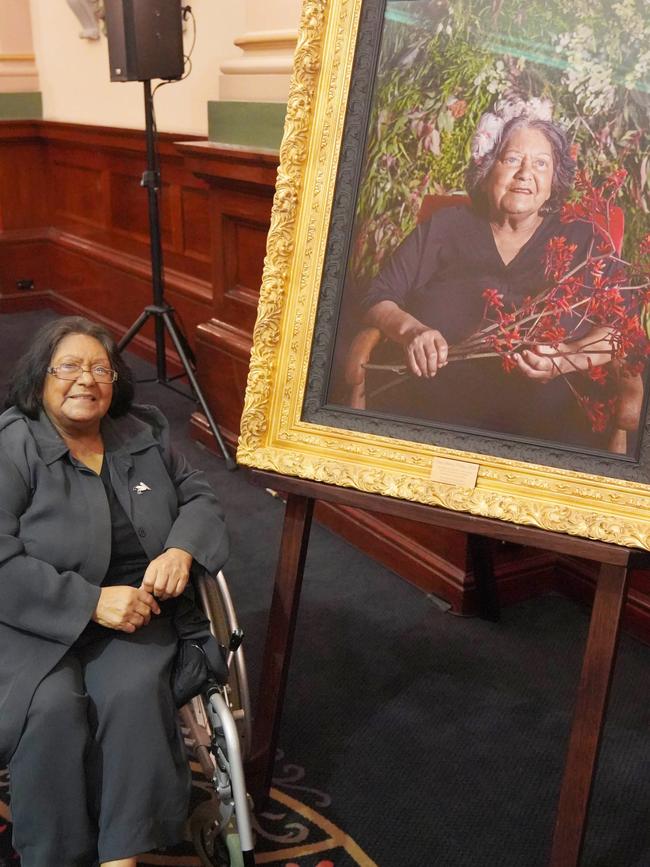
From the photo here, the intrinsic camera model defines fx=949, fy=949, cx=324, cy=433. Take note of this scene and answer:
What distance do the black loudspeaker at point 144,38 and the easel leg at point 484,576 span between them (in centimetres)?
228

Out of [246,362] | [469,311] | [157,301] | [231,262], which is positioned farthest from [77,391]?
[157,301]

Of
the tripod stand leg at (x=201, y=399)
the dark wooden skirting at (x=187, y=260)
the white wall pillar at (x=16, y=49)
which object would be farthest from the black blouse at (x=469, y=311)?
the white wall pillar at (x=16, y=49)

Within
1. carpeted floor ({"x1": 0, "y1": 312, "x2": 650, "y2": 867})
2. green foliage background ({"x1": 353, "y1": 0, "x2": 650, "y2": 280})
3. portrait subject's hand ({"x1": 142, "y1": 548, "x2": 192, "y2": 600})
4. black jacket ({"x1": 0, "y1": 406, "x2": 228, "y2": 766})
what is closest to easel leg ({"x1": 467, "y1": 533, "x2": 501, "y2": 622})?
carpeted floor ({"x1": 0, "y1": 312, "x2": 650, "y2": 867})

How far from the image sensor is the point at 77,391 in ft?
6.27

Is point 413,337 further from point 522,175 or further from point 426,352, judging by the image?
point 522,175

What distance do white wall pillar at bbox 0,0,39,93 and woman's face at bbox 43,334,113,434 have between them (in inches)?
191

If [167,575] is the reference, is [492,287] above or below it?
above

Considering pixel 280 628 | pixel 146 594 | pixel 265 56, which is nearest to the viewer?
pixel 146 594

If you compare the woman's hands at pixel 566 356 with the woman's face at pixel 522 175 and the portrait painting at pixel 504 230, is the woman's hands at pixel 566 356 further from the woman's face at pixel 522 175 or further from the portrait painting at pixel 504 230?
the woman's face at pixel 522 175

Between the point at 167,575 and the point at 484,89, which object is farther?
the point at 167,575

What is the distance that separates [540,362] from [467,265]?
0.22 meters

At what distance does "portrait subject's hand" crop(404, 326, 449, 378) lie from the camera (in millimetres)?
1754

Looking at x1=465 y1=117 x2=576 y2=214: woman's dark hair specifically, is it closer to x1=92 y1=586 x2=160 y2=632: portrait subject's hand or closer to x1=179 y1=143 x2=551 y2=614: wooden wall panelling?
x1=92 y1=586 x2=160 y2=632: portrait subject's hand

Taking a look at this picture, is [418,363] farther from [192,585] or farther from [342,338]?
[192,585]
